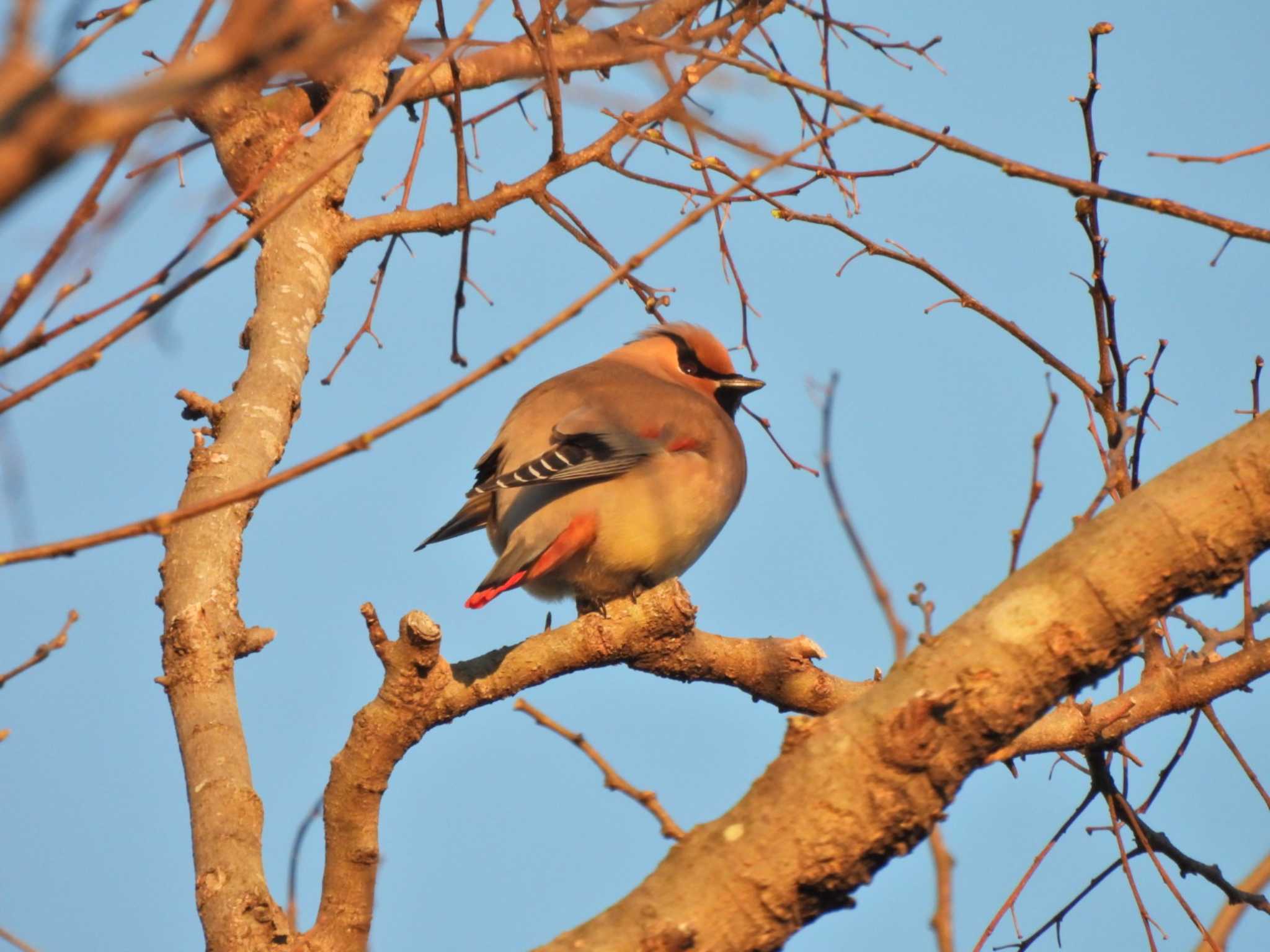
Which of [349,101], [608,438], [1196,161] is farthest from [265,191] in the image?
[1196,161]

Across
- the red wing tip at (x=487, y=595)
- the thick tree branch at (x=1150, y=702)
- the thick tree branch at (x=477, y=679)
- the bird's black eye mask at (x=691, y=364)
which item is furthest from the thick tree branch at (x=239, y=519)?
the thick tree branch at (x=1150, y=702)

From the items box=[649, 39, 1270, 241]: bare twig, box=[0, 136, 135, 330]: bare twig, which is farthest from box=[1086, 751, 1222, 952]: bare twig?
box=[0, 136, 135, 330]: bare twig

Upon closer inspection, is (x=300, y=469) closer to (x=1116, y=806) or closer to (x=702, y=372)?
(x=1116, y=806)

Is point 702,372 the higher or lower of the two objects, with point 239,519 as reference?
higher

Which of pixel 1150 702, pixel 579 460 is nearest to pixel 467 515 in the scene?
pixel 579 460

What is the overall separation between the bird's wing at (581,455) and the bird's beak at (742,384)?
33.4 inches

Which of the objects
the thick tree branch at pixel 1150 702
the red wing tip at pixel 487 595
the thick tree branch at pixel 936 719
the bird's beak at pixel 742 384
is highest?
the bird's beak at pixel 742 384

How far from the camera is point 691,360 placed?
553cm

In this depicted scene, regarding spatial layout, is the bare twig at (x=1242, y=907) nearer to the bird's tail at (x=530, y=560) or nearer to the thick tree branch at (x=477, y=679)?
the thick tree branch at (x=477, y=679)

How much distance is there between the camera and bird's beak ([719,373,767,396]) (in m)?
5.37

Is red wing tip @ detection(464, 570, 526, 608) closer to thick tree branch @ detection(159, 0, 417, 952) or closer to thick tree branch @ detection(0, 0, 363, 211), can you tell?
thick tree branch @ detection(159, 0, 417, 952)

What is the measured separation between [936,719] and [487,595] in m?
1.86

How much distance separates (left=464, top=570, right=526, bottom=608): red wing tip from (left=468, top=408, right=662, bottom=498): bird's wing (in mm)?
417

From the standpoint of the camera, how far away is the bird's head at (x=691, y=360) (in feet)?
17.8
